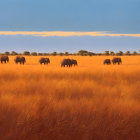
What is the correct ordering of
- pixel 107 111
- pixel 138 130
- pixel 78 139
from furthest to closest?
pixel 107 111 → pixel 138 130 → pixel 78 139

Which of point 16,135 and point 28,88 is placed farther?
point 28,88

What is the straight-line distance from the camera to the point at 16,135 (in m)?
3.29

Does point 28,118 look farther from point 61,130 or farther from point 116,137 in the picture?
point 116,137

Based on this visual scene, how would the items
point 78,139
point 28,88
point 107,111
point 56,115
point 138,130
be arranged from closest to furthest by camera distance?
point 78,139 < point 138,130 < point 56,115 < point 107,111 < point 28,88

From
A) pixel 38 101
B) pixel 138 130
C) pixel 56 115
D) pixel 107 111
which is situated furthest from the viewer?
pixel 38 101

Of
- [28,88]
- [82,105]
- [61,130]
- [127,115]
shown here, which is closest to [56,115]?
[61,130]

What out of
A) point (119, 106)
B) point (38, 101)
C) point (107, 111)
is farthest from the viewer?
point (38, 101)

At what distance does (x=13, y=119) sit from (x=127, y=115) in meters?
2.23

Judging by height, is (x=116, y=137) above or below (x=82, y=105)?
below

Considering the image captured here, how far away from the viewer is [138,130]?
355 cm

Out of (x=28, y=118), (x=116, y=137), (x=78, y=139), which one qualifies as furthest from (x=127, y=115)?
(x=28, y=118)

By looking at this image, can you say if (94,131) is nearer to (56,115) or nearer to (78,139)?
(78,139)

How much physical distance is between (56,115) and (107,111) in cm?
108

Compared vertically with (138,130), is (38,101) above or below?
above
